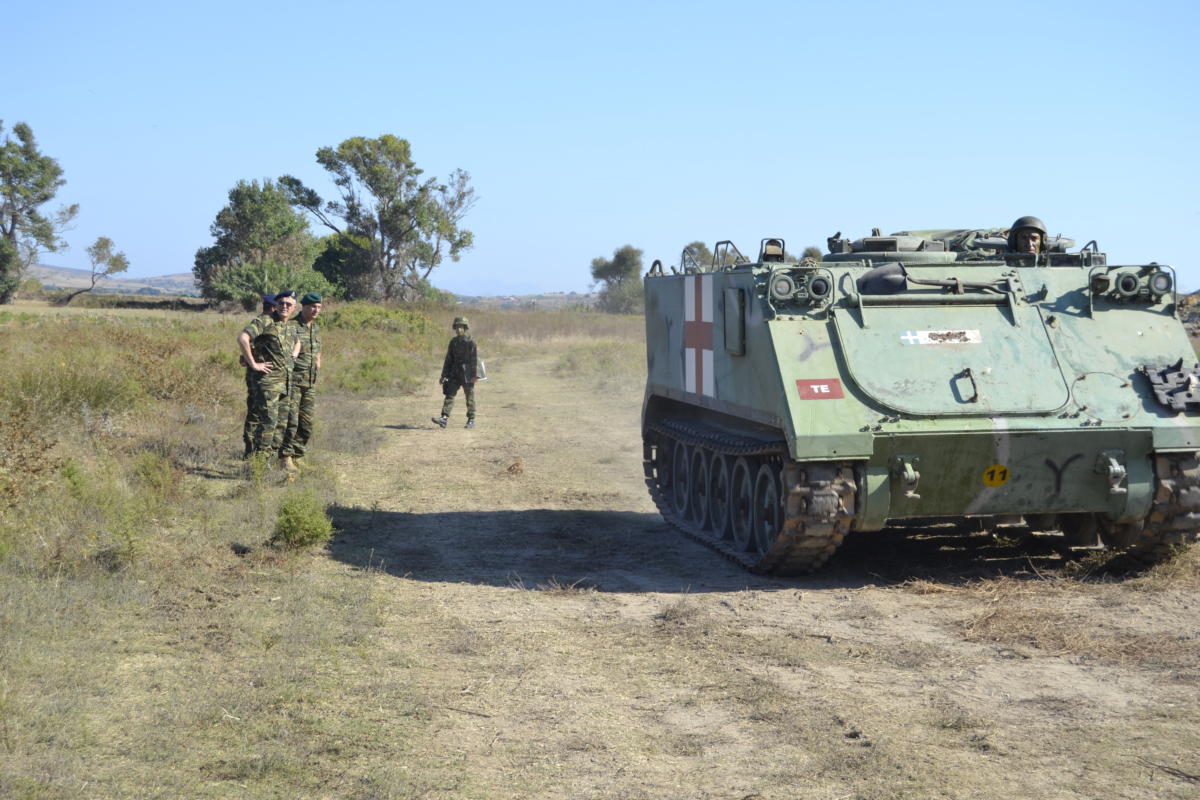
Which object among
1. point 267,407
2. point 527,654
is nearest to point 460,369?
point 267,407

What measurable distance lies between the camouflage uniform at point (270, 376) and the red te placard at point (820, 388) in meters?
5.82

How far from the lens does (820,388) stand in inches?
329

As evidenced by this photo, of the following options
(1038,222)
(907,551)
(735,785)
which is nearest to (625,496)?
(907,551)

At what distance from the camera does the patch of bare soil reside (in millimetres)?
5102

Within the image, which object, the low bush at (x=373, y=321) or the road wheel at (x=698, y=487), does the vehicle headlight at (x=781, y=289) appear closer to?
the road wheel at (x=698, y=487)

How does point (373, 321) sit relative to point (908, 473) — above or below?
above

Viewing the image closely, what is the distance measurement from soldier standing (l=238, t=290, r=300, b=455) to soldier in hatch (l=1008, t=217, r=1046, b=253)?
6415mm

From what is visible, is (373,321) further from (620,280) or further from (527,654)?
(620,280)

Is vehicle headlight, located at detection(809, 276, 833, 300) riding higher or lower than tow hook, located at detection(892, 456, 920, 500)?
higher

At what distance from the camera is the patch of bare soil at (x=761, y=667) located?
5.10 m

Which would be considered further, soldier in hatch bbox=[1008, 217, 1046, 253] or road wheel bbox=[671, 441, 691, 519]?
road wheel bbox=[671, 441, 691, 519]

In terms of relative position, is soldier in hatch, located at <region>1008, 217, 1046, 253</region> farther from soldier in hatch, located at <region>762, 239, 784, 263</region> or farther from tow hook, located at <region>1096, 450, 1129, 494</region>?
tow hook, located at <region>1096, 450, 1129, 494</region>

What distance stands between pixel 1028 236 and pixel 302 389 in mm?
6919

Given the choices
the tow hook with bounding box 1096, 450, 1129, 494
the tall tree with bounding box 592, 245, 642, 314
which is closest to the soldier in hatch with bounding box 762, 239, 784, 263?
the tow hook with bounding box 1096, 450, 1129, 494
